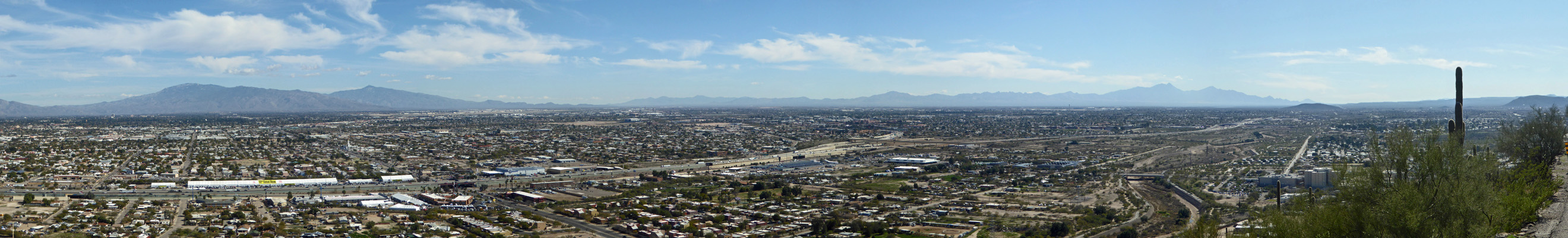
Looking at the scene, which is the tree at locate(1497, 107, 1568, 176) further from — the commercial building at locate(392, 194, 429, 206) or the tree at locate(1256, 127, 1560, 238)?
the commercial building at locate(392, 194, 429, 206)

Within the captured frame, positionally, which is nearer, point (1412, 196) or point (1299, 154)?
point (1412, 196)

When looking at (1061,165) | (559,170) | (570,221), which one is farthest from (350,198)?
(1061,165)

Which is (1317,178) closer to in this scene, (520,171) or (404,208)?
(404,208)

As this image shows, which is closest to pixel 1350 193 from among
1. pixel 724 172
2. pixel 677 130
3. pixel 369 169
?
pixel 724 172

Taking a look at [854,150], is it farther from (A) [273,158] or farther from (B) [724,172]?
(A) [273,158]

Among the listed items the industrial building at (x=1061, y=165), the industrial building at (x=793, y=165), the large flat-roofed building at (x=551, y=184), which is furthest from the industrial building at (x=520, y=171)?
the industrial building at (x=1061, y=165)

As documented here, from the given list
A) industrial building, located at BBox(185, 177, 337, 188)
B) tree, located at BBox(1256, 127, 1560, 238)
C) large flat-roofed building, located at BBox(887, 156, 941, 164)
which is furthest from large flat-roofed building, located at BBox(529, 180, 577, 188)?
tree, located at BBox(1256, 127, 1560, 238)
